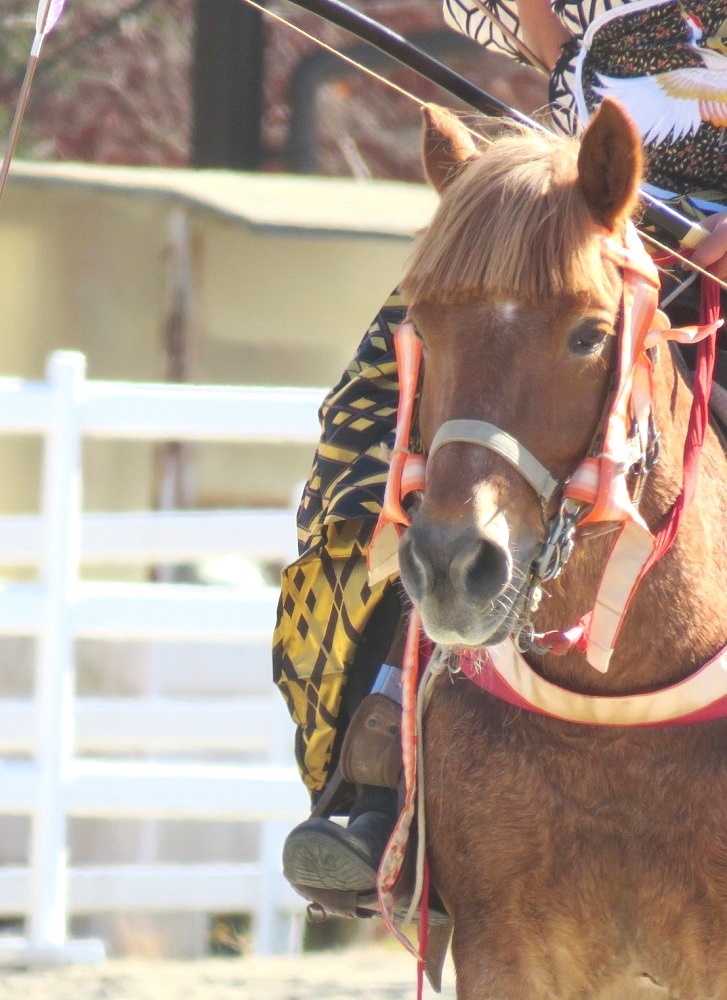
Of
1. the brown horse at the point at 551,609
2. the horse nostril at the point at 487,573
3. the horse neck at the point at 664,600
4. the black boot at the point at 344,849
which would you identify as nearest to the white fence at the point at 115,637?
the black boot at the point at 344,849

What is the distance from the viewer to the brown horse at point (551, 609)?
2.35 meters

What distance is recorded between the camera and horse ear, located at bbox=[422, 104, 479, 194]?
9.15 feet

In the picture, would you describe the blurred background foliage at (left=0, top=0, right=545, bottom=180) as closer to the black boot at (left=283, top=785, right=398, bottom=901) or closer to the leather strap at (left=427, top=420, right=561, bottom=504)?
the black boot at (left=283, top=785, right=398, bottom=901)

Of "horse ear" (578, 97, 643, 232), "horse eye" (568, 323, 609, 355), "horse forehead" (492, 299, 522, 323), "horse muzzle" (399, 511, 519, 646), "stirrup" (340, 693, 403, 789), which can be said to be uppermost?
"horse ear" (578, 97, 643, 232)

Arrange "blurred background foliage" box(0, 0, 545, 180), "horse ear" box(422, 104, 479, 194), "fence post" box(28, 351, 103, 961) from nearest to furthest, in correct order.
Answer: "horse ear" box(422, 104, 479, 194)
"fence post" box(28, 351, 103, 961)
"blurred background foliage" box(0, 0, 545, 180)

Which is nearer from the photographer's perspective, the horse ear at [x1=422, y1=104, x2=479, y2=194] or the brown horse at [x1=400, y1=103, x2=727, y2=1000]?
the brown horse at [x1=400, y1=103, x2=727, y2=1000]

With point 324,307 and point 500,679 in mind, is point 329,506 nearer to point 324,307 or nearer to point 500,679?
point 500,679

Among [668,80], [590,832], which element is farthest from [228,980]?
[668,80]

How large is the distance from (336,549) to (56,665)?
2461 mm

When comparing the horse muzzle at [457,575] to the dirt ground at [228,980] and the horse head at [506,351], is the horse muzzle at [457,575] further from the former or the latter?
the dirt ground at [228,980]

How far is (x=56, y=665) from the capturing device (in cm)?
542

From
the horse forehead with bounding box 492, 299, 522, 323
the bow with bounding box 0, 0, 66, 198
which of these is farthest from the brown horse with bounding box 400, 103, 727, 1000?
the bow with bounding box 0, 0, 66, 198

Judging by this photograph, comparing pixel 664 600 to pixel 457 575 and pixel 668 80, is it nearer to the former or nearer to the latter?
pixel 457 575

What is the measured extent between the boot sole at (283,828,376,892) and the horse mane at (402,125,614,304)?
110 cm
